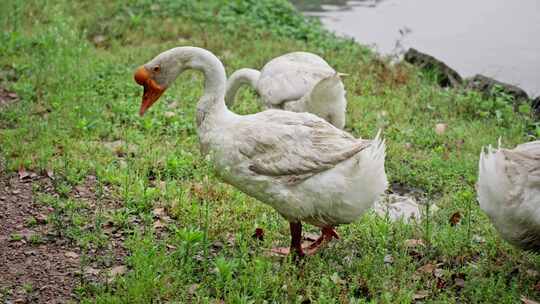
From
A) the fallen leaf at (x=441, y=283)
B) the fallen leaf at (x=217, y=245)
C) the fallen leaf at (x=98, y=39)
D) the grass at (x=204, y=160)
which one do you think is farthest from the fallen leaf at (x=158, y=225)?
the fallen leaf at (x=98, y=39)

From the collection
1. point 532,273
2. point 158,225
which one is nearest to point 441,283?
point 532,273

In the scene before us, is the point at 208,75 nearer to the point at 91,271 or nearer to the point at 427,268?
the point at 91,271

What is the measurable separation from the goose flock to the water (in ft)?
17.7

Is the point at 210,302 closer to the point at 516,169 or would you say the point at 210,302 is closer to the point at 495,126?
the point at 516,169

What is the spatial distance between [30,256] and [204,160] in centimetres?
147

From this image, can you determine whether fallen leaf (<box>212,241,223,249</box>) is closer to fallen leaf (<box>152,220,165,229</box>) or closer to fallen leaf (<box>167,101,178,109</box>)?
fallen leaf (<box>152,220,165,229</box>)

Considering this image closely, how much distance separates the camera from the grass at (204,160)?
453 centimetres

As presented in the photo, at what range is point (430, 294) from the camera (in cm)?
453

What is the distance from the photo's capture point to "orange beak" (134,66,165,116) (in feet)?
16.7

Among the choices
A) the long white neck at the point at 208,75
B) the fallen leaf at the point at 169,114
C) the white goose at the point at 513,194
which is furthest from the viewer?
the fallen leaf at the point at 169,114

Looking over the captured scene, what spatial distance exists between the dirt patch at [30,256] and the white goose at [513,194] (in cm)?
290

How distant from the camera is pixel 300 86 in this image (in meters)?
6.71

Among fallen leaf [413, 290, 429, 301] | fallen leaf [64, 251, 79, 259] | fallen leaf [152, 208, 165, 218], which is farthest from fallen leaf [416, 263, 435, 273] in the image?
fallen leaf [64, 251, 79, 259]

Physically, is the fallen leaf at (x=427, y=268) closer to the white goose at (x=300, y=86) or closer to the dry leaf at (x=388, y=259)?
the dry leaf at (x=388, y=259)
